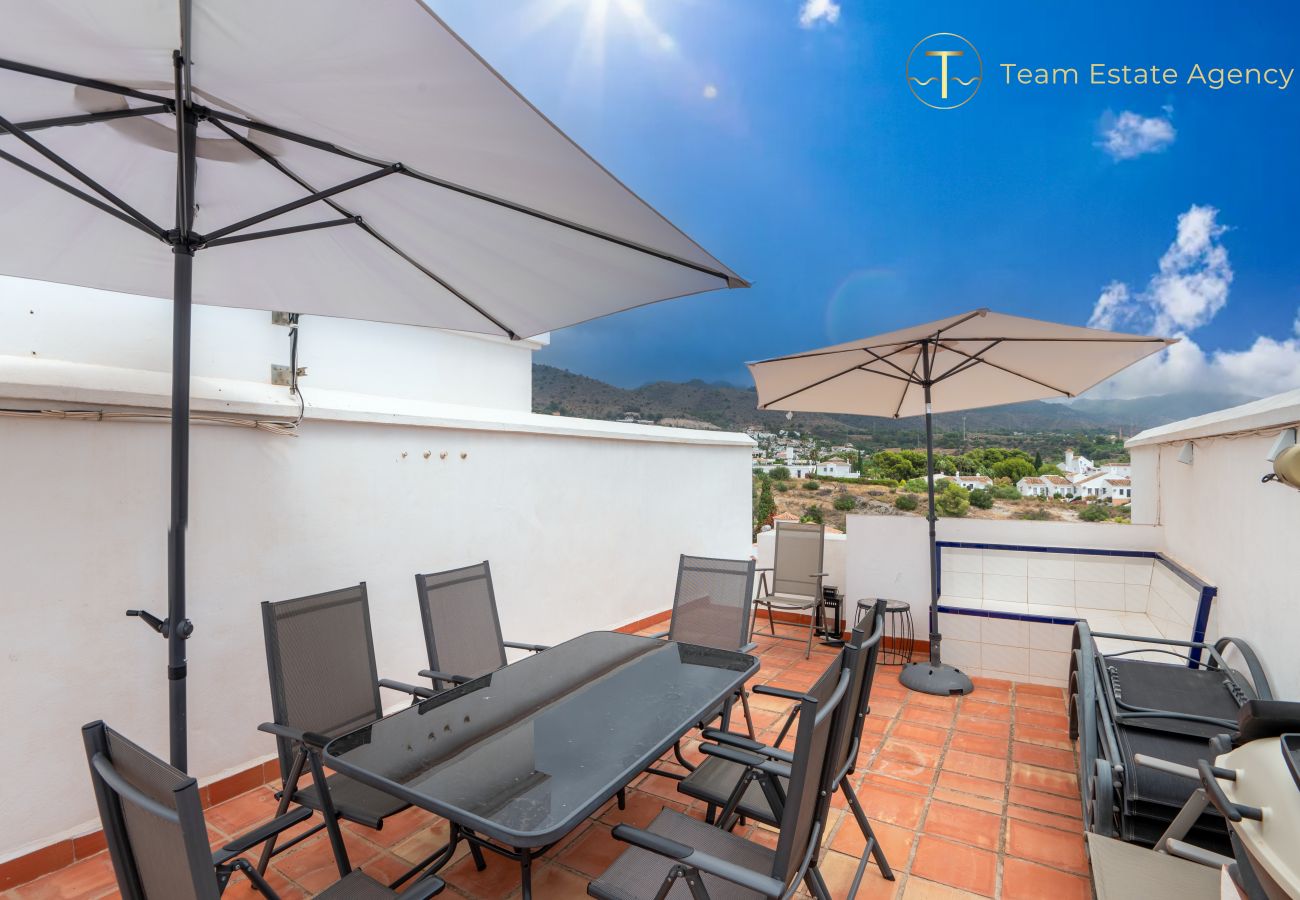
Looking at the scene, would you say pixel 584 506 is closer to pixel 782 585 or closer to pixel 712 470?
pixel 782 585

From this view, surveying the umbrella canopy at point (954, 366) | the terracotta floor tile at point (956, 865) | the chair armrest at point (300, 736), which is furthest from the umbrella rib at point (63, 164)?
the terracotta floor tile at point (956, 865)

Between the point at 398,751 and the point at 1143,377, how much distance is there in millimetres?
44596

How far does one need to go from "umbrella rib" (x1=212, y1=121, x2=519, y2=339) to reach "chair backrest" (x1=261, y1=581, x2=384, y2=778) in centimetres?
148

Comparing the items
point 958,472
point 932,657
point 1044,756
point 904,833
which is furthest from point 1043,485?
point 904,833

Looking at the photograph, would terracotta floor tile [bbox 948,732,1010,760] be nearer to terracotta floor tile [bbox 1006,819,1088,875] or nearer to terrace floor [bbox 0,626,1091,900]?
A: terrace floor [bbox 0,626,1091,900]

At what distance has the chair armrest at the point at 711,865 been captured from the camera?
4.74 feet

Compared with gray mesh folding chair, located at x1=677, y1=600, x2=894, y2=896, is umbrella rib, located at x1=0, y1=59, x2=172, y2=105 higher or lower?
higher

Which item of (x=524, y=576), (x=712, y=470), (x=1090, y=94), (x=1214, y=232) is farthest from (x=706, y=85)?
(x=524, y=576)

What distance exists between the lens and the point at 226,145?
2053 millimetres

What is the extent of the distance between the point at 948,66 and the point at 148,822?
33.9m

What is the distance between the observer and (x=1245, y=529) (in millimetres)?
3002

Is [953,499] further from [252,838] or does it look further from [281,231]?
[252,838]

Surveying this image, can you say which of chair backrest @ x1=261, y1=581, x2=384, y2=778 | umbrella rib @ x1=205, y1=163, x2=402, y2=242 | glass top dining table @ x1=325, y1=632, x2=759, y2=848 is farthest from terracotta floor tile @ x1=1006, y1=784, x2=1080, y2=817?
umbrella rib @ x1=205, y1=163, x2=402, y2=242

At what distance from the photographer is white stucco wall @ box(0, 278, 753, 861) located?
252cm
